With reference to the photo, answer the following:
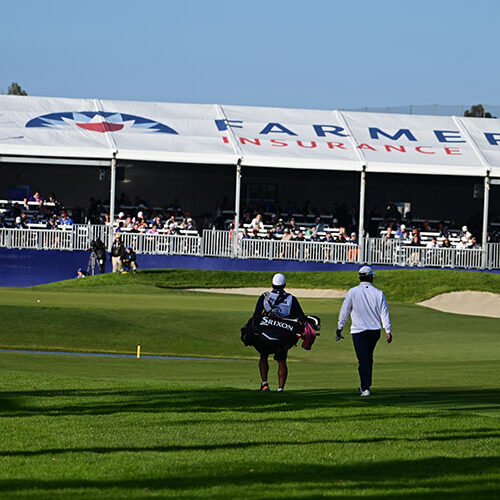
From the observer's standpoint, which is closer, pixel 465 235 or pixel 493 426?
pixel 493 426

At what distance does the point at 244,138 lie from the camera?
42.7m

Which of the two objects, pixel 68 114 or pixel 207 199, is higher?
pixel 68 114

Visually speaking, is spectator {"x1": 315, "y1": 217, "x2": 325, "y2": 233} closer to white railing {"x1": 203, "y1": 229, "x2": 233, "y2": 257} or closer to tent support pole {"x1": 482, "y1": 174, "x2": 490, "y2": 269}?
white railing {"x1": 203, "y1": 229, "x2": 233, "y2": 257}

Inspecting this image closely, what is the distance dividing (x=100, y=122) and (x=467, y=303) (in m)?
17.9

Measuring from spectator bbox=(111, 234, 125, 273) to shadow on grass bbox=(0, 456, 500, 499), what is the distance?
3002cm

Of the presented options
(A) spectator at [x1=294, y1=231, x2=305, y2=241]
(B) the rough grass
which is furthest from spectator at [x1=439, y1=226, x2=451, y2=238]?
(B) the rough grass

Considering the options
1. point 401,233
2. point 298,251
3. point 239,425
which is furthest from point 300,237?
point 239,425

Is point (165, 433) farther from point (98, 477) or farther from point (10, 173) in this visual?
point (10, 173)

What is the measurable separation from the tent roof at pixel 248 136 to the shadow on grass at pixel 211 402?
1101 inches

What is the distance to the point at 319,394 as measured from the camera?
42.3 ft

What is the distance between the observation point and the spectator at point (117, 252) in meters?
37.6

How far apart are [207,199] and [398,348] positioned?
27.0 metres

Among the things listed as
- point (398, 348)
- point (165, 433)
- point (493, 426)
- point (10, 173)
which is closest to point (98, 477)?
point (165, 433)

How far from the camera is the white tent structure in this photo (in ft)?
132
